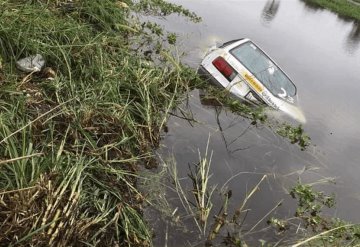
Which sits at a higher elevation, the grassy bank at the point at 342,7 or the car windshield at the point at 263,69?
the car windshield at the point at 263,69

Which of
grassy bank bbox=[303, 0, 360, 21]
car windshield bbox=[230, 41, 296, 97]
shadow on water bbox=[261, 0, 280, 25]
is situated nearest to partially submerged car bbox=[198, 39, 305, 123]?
car windshield bbox=[230, 41, 296, 97]

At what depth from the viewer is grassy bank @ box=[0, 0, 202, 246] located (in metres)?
3.80

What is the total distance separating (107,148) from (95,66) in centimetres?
208

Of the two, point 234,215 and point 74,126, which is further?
point 234,215

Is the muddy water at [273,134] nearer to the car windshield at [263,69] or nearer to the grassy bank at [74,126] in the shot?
the grassy bank at [74,126]

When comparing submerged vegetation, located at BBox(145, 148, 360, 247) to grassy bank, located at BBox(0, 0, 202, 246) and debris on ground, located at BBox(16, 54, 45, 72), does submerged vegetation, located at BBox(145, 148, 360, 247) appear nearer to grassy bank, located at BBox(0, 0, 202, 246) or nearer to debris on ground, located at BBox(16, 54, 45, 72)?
grassy bank, located at BBox(0, 0, 202, 246)

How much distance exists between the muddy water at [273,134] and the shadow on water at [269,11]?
81.4 inches

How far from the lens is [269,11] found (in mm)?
22500

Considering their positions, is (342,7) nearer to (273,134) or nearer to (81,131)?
(273,134)

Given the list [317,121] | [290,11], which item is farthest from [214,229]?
[290,11]

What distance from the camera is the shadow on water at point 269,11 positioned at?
19989 mm

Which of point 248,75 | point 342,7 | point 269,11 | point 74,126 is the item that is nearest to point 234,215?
point 74,126

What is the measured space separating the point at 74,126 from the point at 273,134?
442 centimetres

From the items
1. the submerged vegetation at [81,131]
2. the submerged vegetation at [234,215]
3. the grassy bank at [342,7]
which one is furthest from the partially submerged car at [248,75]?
the grassy bank at [342,7]
